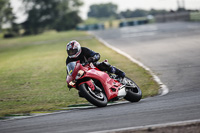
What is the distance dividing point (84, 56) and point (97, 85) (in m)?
0.83

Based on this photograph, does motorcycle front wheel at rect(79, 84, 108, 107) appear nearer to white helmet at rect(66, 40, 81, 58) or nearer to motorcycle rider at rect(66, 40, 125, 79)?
motorcycle rider at rect(66, 40, 125, 79)

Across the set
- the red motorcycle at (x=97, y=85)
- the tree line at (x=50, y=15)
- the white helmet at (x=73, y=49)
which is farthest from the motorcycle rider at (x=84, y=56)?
the tree line at (x=50, y=15)

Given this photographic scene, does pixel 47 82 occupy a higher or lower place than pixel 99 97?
lower

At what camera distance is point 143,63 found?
652 inches

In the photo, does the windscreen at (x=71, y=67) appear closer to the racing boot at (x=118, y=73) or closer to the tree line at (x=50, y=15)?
the racing boot at (x=118, y=73)

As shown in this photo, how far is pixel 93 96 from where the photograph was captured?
26.4 feet

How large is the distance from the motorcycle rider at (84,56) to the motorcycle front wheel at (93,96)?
0.78m

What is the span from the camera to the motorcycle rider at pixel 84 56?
335 inches

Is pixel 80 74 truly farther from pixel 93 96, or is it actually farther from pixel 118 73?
pixel 118 73

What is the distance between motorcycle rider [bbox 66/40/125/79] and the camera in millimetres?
8500

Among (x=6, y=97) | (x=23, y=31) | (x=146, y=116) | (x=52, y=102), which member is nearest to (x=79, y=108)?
(x=52, y=102)

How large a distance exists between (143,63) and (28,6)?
101 meters

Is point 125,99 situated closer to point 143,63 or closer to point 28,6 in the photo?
point 143,63

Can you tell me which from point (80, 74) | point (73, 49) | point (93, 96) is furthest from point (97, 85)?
point (73, 49)
